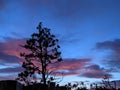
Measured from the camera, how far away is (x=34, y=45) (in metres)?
50.0

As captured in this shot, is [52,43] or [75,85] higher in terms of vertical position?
[52,43]

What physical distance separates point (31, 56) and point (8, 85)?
1523cm

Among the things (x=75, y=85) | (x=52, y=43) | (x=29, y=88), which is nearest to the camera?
(x=29, y=88)

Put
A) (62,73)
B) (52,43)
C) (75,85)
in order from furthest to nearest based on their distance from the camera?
(75,85) < (62,73) < (52,43)

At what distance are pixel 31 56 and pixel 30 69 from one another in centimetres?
213

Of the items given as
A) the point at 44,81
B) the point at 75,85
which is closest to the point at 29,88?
the point at 44,81

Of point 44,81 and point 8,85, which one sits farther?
point 44,81

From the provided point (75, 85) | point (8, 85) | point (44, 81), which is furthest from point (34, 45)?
point (75, 85)

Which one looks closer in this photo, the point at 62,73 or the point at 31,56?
the point at 31,56

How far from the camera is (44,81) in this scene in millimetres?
49094

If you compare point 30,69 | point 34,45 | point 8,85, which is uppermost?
point 34,45

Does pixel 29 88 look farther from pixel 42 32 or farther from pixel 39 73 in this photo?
pixel 42 32

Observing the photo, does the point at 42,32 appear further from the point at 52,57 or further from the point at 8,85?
the point at 8,85

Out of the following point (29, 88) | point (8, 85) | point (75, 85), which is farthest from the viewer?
point (75, 85)
